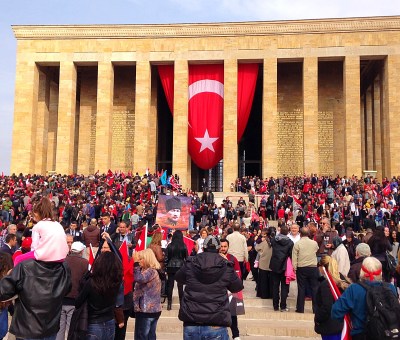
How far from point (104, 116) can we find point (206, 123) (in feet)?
21.4

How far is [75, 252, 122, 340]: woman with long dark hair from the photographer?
4.27m

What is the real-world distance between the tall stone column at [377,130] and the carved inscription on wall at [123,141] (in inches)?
636

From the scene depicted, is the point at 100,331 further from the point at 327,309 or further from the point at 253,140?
the point at 253,140

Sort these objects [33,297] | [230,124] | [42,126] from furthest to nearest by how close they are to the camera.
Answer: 1. [42,126]
2. [230,124]
3. [33,297]

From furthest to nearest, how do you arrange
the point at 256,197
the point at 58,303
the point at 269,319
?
1. the point at 256,197
2. the point at 269,319
3. the point at 58,303

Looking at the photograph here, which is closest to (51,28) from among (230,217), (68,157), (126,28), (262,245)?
(126,28)

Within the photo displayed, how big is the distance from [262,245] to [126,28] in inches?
971

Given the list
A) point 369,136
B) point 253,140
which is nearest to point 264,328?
point 369,136

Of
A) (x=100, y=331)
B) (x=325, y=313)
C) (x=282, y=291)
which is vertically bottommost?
(x=282, y=291)

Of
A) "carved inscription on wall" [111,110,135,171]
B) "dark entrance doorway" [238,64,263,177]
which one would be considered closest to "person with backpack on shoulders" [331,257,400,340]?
"carved inscription on wall" [111,110,135,171]

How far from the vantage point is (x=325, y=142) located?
102 feet

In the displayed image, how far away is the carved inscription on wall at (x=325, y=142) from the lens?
31.0 metres

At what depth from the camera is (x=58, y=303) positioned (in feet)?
12.1

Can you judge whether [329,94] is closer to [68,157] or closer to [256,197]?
[256,197]
